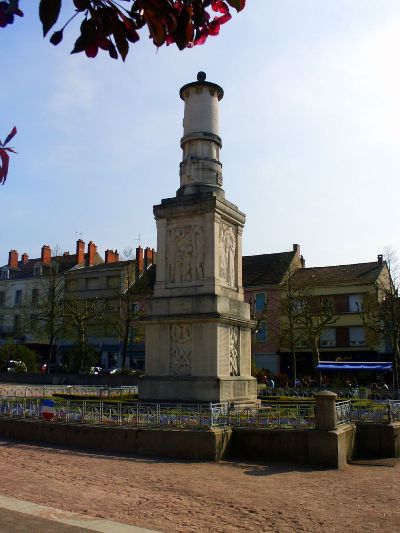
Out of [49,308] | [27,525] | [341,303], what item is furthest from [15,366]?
[27,525]

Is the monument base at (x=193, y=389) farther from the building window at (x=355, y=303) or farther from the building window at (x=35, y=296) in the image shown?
the building window at (x=35, y=296)

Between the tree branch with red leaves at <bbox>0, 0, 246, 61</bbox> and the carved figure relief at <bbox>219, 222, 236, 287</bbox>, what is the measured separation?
15.5 m

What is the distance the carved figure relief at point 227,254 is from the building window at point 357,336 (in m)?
28.5

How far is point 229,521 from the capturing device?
8.34m

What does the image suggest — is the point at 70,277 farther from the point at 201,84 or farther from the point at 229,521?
the point at 229,521

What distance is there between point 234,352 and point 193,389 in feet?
6.90

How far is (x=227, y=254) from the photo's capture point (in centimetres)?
1912

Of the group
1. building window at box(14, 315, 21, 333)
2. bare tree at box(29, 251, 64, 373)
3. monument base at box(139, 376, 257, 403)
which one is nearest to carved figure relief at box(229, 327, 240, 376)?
monument base at box(139, 376, 257, 403)

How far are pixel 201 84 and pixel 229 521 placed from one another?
1517 centimetres

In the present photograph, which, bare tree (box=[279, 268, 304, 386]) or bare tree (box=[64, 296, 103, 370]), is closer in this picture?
bare tree (box=[279, 268, 304, 386])

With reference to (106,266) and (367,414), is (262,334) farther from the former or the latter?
(367,414)

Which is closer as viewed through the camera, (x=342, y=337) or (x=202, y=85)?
(x=202, y=85)

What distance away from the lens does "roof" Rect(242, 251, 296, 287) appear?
165ft

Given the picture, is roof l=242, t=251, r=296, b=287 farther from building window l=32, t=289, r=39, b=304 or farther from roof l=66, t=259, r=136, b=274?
building window l=32, t=289, r=39, b=304
